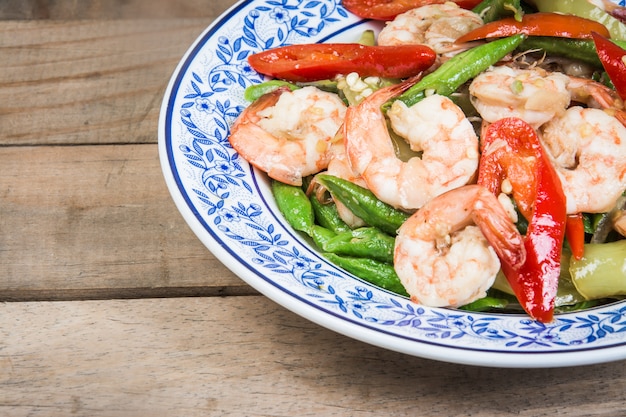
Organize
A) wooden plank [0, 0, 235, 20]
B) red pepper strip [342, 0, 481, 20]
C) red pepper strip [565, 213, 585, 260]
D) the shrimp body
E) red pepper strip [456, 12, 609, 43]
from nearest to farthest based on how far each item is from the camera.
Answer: red pepper strip [565, 213, 585, 260] → the shrimp body → red pepper strip [456, 12, 609, 43] → red pepper strip [342, 0, 481, 20] → wooden plank [0, 0, 235, 20]

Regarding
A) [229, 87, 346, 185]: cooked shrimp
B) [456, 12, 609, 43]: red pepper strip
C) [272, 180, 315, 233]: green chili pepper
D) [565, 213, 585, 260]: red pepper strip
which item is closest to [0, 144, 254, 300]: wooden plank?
[272, 180, 315, 233]: green chili pepper

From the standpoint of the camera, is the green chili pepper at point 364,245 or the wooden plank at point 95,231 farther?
the wooden plank at point 95,231

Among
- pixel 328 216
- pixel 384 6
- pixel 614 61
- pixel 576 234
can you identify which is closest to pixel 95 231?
pixel 328 216

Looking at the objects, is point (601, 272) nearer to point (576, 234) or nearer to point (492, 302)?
point (576, 234)

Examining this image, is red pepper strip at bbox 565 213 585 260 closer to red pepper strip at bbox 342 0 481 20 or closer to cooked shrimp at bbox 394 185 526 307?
cooked shrimp at bbox 394 185 526 307

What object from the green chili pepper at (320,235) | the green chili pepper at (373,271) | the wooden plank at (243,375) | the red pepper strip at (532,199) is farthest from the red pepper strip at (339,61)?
the wooden plank at (243,375)

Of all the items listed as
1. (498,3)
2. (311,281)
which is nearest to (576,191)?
(311,281)

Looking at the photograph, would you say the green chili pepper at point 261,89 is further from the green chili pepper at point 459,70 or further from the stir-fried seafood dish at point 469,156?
the green chili pepper at point 459,70
